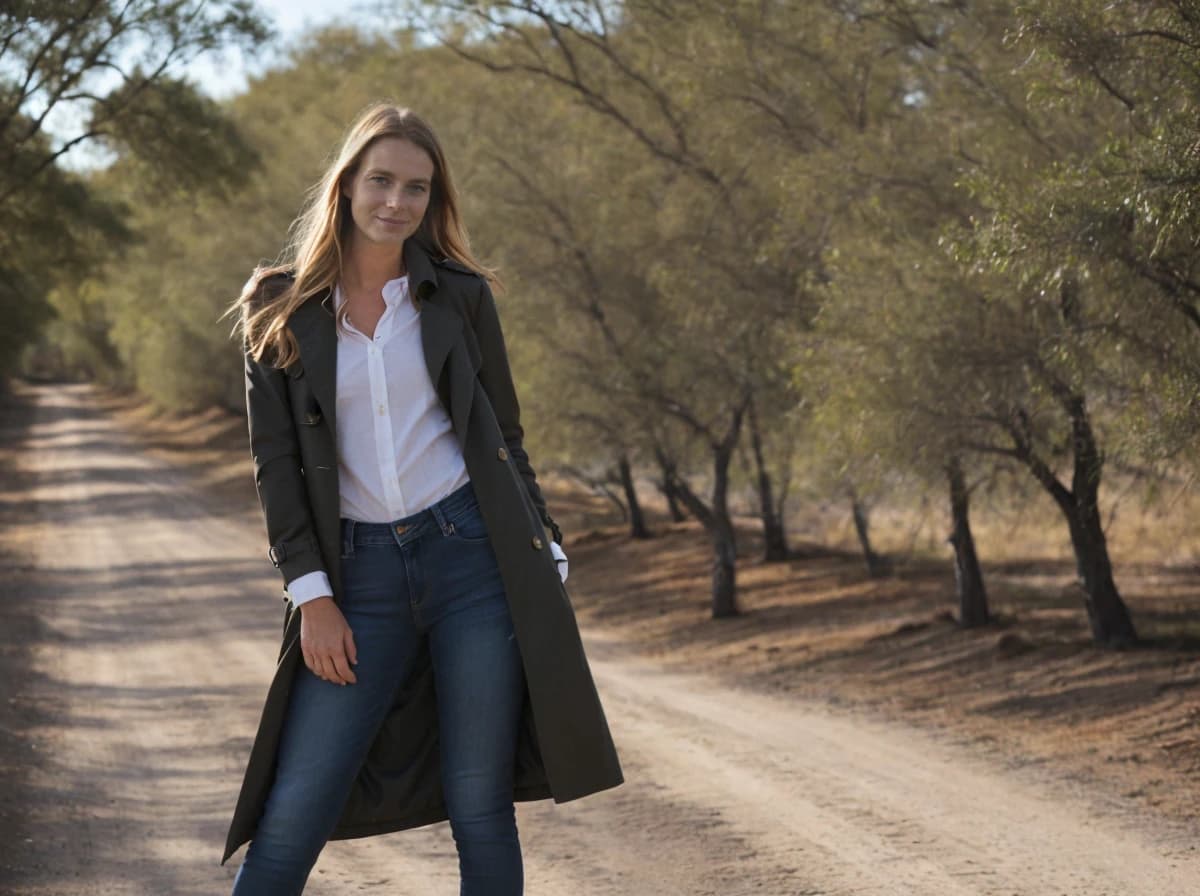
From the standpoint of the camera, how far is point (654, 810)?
275 inches

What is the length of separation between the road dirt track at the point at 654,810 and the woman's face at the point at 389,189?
10.4 feet

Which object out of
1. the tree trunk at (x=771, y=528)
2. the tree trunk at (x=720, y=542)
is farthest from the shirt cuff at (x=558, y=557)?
the tree trunk at (x=771, y=528)

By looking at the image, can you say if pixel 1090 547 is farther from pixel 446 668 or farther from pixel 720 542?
pixel 446 668

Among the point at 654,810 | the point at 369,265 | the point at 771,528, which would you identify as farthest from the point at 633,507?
the point at 369,265

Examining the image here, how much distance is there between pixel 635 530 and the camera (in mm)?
23516

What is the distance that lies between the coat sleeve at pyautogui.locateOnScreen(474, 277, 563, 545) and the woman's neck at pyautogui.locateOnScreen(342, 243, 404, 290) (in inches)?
8.3

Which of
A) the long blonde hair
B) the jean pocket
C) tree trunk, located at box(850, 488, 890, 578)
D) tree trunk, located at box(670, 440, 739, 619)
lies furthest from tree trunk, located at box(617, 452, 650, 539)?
the jean pocket

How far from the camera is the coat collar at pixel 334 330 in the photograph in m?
2.98

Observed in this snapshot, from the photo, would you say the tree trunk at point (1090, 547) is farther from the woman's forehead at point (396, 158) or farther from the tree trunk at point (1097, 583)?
the woman's forehead at point (396, 158)

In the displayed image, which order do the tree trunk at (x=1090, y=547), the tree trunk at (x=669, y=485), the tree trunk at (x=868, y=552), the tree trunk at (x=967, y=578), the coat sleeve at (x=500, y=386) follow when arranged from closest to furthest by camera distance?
the coat sleeve at (x=500, y=386) < the tree trunk at (x=1090, y=547) < the tree trunk at (x=967, y=578) < the tree trunk at (x=669, y=485) < the tree trunk at (x=868, y=552)

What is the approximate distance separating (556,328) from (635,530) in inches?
315

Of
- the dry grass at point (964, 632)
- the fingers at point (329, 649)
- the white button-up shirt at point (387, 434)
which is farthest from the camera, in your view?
the dry grass at point (964, 632)

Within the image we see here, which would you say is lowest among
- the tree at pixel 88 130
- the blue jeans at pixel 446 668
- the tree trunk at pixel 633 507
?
the tree trunk at pixel 633 507

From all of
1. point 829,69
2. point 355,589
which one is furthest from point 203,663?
point 355,589
